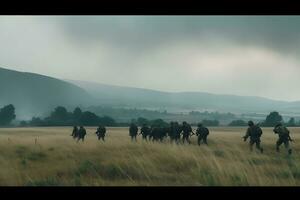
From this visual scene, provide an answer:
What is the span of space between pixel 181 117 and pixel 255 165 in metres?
1.12

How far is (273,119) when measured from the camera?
7.25 m

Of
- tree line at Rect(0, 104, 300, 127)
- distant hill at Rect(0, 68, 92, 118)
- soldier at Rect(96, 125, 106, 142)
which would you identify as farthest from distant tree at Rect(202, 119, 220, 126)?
distant hill at Rect(0, 68, 92, 118)

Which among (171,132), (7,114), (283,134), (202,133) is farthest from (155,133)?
(7,114)

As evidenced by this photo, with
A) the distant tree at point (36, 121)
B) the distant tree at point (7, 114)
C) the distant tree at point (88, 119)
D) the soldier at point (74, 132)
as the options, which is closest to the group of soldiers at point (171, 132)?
the distant tree at point (88, 119)

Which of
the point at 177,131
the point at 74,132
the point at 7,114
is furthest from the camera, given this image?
the point at 177,131

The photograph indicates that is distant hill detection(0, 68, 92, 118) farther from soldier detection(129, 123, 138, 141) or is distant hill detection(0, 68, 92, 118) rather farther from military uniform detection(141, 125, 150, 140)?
military uniform detection(141, 125, 150, 140)

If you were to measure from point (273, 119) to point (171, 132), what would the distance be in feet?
4.34

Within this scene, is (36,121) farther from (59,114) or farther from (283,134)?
(283,134)

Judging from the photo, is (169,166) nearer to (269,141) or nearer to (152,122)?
(152,122)

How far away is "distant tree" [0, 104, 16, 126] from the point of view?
7180mm

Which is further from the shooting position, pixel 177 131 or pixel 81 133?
pixel 177 131

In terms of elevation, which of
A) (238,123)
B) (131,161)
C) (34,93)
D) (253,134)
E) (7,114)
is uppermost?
(34,93)

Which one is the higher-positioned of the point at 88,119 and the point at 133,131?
the point at 88,119
